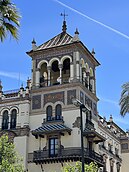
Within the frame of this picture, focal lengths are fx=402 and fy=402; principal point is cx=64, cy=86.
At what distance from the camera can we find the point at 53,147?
141 feet

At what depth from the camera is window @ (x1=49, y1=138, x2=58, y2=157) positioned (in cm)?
4258

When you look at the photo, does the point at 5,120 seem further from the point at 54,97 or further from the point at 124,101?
the point at 124,101

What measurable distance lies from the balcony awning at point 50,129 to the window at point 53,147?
43.5 inches

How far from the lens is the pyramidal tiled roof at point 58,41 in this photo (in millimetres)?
47156

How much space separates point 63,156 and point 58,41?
14374 millimetres

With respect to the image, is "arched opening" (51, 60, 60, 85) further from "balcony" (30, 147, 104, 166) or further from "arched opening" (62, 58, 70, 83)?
"balcony" (30, 147, 104, 166)

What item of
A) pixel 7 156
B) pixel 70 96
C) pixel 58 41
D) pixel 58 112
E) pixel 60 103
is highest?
pixel 58 41

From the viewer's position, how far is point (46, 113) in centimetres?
4453

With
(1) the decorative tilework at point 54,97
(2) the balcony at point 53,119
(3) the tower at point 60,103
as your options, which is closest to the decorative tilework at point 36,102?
(3) the tower at point 60,103

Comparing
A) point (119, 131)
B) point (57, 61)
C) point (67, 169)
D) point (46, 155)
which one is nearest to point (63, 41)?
point (57, 61)

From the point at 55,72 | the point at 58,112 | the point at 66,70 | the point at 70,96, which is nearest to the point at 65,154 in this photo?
the point at 58,112

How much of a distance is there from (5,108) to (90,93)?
10.1m

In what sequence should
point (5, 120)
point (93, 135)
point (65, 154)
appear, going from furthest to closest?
point (5, 120) → point (93, 135) → point (65, 154)

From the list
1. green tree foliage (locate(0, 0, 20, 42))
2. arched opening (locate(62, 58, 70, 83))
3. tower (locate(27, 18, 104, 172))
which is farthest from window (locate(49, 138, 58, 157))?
green tree foliage (locate(0, 0, 20, 42))
